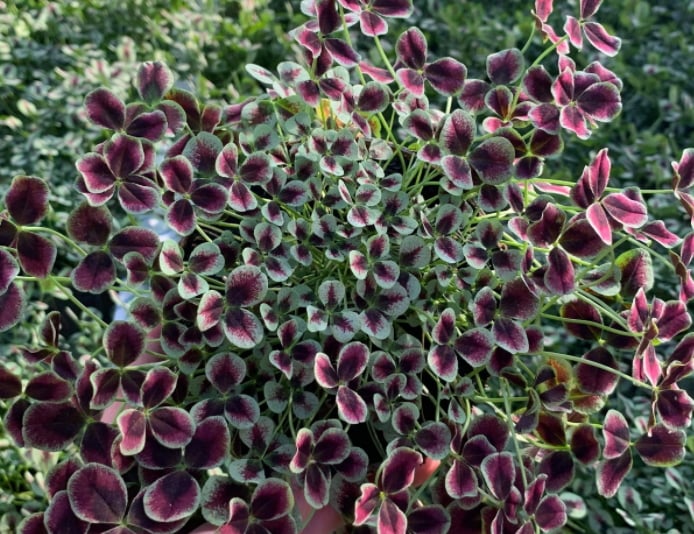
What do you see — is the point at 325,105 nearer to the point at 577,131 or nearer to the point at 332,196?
the point at 332,196

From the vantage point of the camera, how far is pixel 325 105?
2.93ft

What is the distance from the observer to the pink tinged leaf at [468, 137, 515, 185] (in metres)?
0.71

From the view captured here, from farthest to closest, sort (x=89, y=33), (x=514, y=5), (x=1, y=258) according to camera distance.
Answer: (x=514, y=5) → (x=89, y=33) → (x=1, y=258)

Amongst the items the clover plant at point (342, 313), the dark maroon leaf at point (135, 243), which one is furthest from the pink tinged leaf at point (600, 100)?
the dark maroon leaf at point (135, 243)

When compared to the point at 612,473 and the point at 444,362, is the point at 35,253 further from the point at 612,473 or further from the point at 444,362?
the point at 612,473

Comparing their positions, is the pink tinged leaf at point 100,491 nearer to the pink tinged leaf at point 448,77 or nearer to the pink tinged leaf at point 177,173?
the pink tinged leaf at point 177,173

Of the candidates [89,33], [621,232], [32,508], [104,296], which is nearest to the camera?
[621,232]

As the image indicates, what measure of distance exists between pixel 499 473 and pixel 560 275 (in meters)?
0.18

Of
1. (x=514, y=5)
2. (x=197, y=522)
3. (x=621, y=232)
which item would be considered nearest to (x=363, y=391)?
(x=197, y=522)

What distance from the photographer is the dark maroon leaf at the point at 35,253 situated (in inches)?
25.5

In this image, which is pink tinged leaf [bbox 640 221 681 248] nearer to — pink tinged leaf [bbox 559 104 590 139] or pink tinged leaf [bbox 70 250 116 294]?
pink tinged leaf [bbox 559 104 590 139]

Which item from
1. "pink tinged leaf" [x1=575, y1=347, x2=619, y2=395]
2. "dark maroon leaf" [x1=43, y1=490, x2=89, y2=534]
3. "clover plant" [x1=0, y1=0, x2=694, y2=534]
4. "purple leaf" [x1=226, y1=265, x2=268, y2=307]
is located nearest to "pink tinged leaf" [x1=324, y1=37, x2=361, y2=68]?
"clover plant" [x1=0, y1=0, x2=694, y2=534]

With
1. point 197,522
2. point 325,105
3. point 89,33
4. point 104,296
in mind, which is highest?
point 325,105

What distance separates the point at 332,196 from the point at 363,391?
0.21 meters
